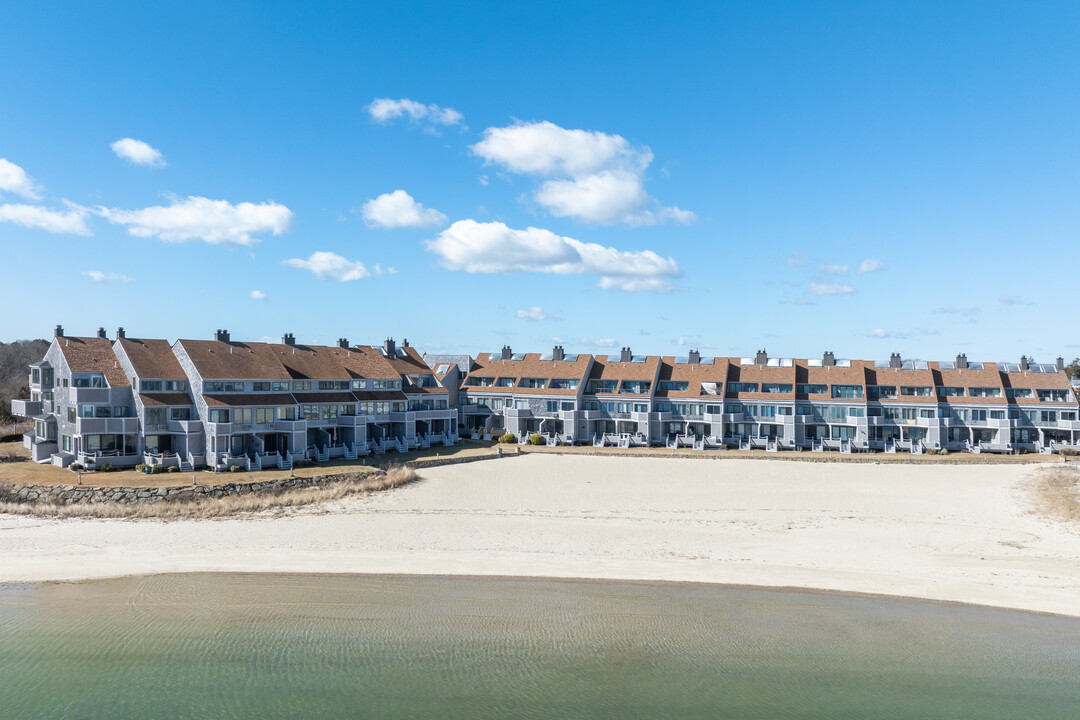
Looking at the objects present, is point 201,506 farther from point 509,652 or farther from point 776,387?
point 776,387

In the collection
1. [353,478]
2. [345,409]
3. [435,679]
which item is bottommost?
[435,679]

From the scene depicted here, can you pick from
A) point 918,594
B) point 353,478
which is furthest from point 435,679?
point 353,478

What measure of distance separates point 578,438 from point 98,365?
38.5 metres

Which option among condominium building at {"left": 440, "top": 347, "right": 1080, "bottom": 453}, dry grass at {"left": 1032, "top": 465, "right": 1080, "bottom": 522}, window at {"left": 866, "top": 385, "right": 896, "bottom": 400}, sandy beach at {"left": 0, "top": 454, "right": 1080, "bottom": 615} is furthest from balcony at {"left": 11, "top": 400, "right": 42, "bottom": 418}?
window at {"left": 866, "top": 385, "right": 896, "bottom": 400}

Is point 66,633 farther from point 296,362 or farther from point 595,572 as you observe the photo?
point 296,362

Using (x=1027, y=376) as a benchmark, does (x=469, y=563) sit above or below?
below

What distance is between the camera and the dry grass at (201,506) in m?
35.8

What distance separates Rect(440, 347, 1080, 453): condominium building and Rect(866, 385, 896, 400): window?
9cm

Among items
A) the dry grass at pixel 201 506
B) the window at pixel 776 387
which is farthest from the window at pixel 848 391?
the dry grass at pixel 201 506

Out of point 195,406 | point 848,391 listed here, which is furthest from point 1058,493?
point 195,406

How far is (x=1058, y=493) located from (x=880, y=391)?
21294mm

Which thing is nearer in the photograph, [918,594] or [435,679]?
[435,679]

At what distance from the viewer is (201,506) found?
3688 centimetres

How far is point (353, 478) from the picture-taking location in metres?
41.9
